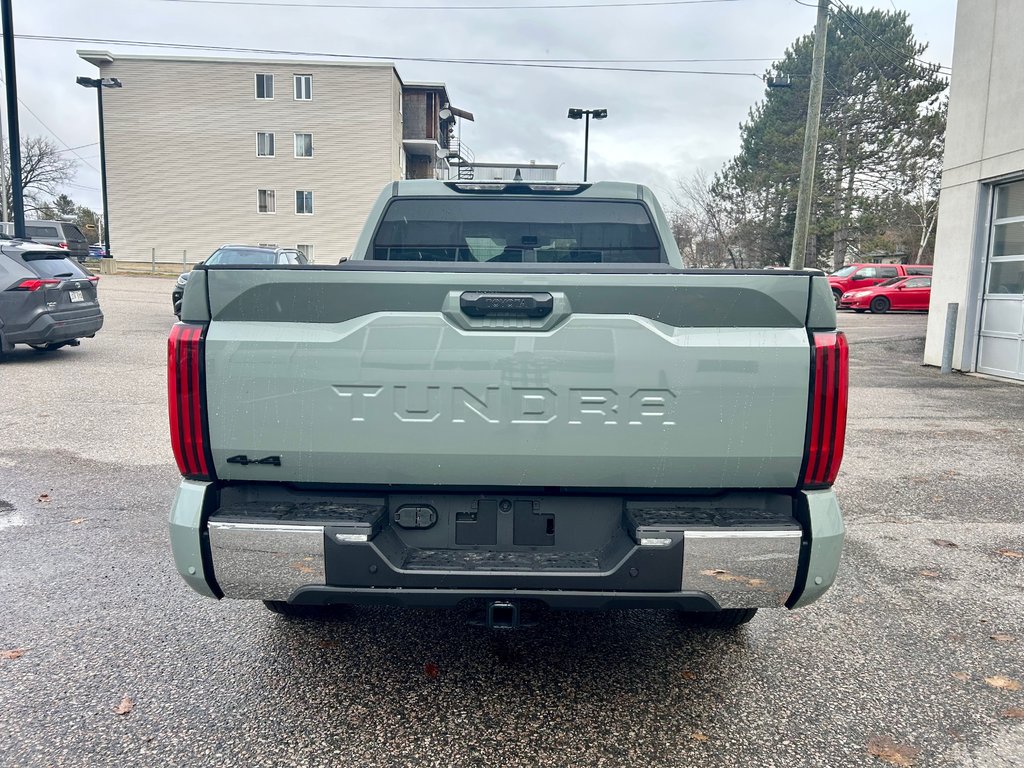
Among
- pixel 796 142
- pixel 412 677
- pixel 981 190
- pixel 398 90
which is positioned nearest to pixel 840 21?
pixel 796 142

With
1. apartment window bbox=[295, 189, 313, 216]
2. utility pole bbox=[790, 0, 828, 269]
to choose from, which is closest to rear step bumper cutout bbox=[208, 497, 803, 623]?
utility pole bbox=[790, 0, 828, 269]

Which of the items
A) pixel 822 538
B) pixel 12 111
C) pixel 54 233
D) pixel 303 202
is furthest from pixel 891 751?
pixel 303 202

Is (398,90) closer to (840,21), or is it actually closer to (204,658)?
(840,21)

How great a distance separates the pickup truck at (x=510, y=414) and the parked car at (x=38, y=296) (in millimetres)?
10222

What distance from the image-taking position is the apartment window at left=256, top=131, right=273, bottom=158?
4125cm

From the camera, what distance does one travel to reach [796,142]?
1694 inches

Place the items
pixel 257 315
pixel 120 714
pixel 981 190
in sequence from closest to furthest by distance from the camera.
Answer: pixel 257 315
pixel 120 714
pixel 981 190

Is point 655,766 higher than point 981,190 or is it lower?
lower

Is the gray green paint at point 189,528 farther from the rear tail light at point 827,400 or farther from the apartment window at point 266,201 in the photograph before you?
the apartment window at point 266,201

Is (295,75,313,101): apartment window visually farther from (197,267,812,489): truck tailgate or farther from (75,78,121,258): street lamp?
(197,267,812,489): truck tailgate

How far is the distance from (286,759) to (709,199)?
143ft

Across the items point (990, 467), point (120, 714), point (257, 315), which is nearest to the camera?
point (257, 315)

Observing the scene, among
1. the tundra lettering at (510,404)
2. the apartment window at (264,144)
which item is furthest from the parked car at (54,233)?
the tundra lettering at (510,404)

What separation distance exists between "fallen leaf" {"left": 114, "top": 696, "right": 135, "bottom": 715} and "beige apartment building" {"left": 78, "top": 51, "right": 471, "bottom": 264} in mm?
39156
